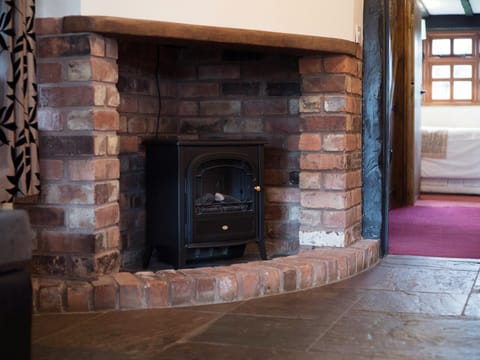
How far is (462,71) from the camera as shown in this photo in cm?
902

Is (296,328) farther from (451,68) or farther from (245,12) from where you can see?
(451,68)

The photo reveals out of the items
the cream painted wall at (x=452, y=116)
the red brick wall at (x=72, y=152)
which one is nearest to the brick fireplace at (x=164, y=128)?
the red brick wall at (x=72, y=152)

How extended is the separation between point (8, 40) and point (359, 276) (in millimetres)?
1757

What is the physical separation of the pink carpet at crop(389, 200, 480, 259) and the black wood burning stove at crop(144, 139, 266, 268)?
974 millimetres

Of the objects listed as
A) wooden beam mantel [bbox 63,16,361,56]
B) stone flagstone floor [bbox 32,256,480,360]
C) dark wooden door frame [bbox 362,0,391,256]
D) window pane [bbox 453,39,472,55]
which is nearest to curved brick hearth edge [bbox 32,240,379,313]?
stone flagstone floor [bbox 32,256,480,360]

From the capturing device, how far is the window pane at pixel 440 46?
9.09 meters

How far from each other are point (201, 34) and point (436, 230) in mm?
2355

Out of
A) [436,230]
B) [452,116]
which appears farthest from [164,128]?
[452,116]

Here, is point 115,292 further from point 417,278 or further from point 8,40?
point 417,278

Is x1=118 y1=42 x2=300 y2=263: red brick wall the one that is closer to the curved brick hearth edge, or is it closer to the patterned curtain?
the curved brick hearth edge

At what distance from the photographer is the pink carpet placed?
402 centimetres

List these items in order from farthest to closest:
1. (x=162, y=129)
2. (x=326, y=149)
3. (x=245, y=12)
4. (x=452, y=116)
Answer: (x=452, y=116)
(x=162, y=129)
(x=326, y=149)
(x=245, y=12)

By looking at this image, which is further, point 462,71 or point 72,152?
point 462,71

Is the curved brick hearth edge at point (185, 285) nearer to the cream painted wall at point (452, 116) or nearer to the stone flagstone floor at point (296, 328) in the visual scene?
the stone flagstone floor at point (296, 328)
